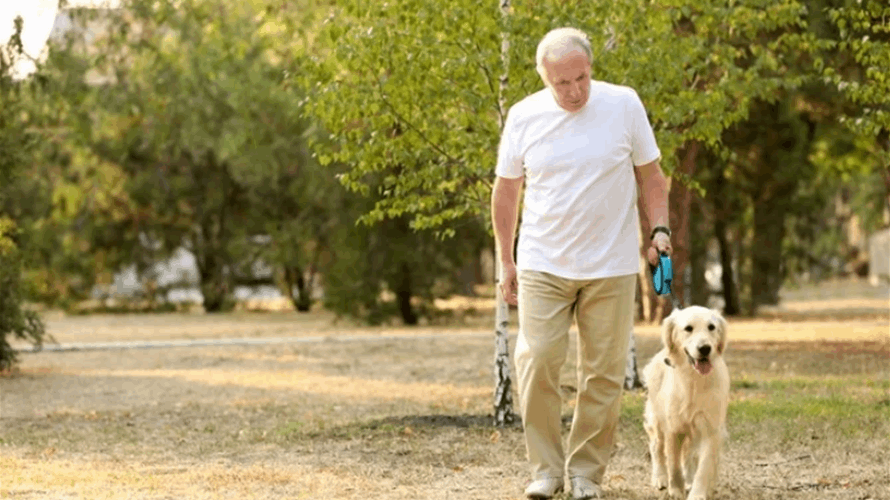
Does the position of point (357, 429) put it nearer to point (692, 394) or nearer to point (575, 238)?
point (692, 394)

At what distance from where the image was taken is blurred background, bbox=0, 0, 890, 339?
13.2m

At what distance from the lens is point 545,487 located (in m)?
8.65

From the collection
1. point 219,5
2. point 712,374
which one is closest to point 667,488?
point 712,374

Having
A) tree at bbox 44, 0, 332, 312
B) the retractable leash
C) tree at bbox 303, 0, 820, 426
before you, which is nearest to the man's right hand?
the retractable leash

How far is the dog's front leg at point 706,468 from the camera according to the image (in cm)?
867

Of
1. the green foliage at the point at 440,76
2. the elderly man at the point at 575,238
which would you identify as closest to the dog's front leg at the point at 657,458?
the elderly man at the point at 575,238

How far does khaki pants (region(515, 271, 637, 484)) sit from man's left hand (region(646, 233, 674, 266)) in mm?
134

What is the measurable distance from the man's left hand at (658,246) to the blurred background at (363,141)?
4.51m

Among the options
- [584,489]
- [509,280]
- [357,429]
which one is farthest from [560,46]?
[357,429]

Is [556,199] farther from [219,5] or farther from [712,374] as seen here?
[219,5]

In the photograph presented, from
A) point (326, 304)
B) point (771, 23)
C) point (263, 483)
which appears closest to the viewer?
point (263, 483)

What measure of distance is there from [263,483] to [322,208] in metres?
27.0

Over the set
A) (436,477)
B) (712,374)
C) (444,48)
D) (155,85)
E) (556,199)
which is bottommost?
(436,477)

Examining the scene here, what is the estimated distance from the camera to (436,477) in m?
10.4
